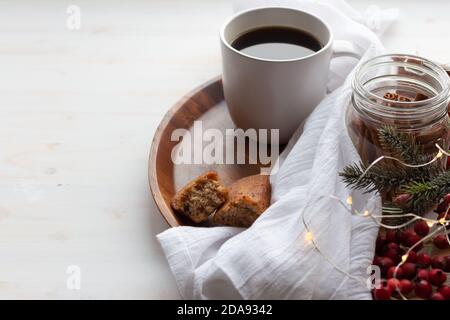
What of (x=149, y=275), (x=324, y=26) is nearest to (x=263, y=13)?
(x=324, y=26)

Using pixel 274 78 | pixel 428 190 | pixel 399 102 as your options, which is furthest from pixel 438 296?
pixel 274 78

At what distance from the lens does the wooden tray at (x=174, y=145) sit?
2.72 feet

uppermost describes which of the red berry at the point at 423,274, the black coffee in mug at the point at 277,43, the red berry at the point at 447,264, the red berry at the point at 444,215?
the black coffee in mug at the point at 277,43

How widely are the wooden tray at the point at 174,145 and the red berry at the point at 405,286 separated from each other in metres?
0.25

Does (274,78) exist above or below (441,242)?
above

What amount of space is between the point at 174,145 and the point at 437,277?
0.38 meters

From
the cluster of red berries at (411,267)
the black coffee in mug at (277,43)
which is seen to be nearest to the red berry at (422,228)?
the cluster of red berries at (411,267)

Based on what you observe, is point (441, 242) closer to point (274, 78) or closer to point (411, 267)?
point (411, 267)

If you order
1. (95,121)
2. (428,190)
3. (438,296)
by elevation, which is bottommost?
(438,296)

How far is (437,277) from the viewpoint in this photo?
2.29 ft

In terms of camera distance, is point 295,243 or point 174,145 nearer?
point 295,243

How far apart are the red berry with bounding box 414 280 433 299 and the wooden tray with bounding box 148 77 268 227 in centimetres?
26

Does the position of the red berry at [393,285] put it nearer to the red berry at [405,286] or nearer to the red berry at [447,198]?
the red berry at [405,286]

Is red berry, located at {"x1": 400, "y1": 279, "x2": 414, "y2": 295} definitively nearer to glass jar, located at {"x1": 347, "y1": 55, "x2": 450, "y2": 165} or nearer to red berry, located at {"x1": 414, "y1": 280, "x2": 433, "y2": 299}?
red berry, located at {"x1": 414, "y1": 280, "x2": 433, "y2": 299}
